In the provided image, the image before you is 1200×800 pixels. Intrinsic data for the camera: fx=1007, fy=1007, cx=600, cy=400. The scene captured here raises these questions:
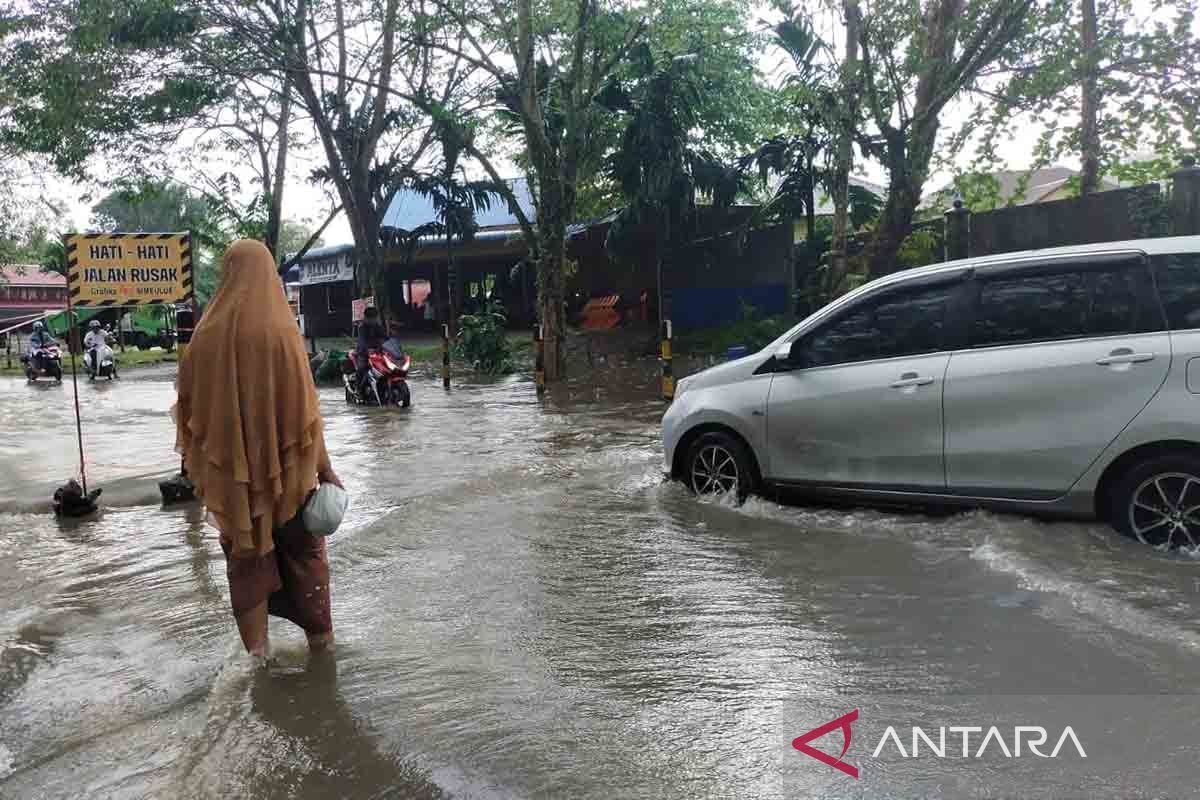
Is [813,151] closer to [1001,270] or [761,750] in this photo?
[1001,270]

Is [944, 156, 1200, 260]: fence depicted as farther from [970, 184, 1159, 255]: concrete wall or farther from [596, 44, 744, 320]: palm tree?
[596, 44, 744, 320]: palm tree

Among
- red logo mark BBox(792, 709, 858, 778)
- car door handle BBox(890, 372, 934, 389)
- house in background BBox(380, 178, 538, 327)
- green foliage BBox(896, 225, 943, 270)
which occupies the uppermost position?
house in background BBox(380, 178, 538, 327)

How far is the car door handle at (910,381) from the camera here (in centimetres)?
564

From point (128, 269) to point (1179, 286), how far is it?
705 cm

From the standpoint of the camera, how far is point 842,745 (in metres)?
3.17

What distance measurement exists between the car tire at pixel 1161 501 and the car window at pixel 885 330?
1.24 m

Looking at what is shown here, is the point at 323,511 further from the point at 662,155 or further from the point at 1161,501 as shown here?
the point at 662,155

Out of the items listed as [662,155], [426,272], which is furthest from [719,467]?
[426,272]

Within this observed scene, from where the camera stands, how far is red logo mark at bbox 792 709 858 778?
3.02 m

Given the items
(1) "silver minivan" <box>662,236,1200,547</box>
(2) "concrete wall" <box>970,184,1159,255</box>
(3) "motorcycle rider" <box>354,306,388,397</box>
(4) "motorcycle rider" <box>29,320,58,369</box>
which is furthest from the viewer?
(4) "motorcycle rider" <box>29,320,58,369</box>

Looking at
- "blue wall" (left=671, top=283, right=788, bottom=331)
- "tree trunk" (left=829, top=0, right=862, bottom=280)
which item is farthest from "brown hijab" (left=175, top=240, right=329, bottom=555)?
"blue wall" (left=671, top=283, right=788, bottom=331)

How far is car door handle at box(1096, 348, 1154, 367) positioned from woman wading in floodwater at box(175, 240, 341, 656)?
151 inches

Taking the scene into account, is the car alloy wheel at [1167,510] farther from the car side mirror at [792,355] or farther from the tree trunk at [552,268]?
the tree trunk at [552,268]

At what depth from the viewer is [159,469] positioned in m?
9.48
